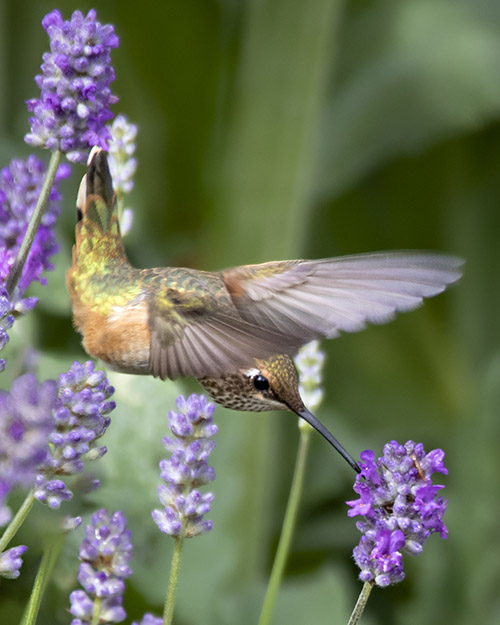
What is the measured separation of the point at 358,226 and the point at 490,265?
35 centimetres

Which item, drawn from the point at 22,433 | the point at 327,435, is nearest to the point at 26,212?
the point at 327,435

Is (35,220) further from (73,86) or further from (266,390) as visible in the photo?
(266,390)

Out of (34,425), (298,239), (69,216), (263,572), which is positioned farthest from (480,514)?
(34,425)

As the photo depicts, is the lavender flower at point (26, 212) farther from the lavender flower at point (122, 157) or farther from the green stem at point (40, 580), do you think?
the green stem at point (40, 580)

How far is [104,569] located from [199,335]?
0.70ft

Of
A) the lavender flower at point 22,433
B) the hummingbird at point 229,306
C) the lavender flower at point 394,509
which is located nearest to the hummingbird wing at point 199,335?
the hummingbird at point 229,306

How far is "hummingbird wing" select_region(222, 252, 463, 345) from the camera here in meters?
0.79

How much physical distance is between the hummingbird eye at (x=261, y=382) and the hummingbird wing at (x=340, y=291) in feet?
0.13

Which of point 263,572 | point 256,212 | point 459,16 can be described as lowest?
point 263,572

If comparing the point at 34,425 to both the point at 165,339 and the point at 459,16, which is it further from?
the point at 459,16

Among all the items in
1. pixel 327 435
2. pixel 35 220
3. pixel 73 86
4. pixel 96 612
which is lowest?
pixel 96 612

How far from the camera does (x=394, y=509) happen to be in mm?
673

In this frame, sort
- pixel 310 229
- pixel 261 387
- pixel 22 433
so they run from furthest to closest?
pixel 310 229
pixel 261 387
pixel 22 433

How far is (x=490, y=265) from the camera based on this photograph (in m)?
2.43
